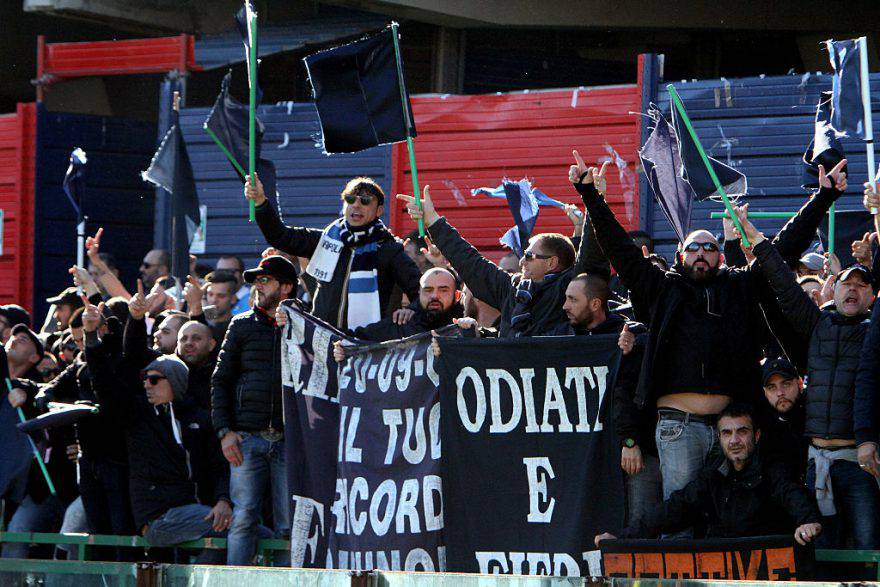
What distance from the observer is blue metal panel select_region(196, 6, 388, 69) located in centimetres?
1823

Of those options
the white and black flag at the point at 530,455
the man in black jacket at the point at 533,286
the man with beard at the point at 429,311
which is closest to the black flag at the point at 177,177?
the man with beard at the point at 429,311

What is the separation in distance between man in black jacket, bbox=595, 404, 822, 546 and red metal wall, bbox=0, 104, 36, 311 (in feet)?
38.7

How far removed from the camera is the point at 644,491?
7.62 m

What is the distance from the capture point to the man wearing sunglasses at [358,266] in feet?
29.7

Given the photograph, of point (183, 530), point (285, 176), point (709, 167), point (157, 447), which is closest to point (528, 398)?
point (709, 167)

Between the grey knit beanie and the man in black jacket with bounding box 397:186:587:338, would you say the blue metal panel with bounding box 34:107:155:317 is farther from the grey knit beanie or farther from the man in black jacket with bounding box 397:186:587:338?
the man in black jacket with bounding box 397:186:587:338

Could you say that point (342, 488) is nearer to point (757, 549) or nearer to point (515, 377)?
point (515, 377)

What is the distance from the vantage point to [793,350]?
7852mm

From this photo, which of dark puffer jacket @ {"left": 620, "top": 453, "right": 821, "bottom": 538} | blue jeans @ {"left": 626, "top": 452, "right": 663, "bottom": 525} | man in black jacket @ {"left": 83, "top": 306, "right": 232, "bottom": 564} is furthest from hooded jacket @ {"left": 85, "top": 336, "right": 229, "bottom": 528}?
dark puffer jacket @ {"left": 620, "top": 453, "right": 821, "bottom": 538}

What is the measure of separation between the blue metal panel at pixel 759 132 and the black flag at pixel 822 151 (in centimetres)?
309

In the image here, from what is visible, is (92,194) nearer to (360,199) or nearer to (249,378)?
(249,378)

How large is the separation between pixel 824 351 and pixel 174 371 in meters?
4.13

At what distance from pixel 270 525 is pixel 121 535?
970 millimetres

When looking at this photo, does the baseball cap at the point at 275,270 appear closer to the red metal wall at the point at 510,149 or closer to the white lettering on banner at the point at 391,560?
the white lettering on banner at the point at 391,560
